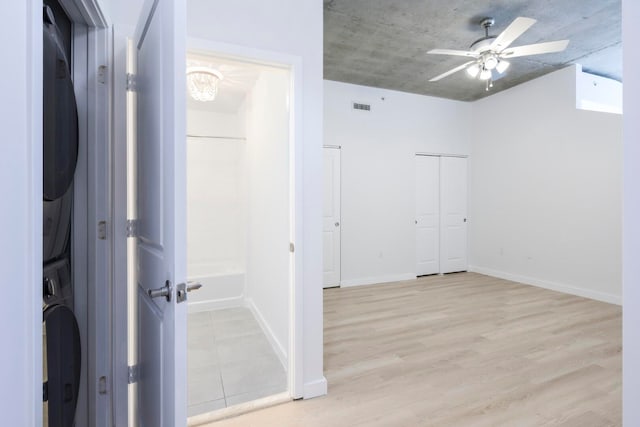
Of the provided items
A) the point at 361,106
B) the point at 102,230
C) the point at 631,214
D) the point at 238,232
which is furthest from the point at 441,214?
the point at 102,230

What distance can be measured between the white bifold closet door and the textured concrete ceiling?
1.41 metres

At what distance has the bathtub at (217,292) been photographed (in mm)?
3643

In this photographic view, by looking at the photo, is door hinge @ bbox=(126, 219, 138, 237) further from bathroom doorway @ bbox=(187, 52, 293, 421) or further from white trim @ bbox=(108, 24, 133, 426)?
bathroom doorway @ bbox=(187, 52, 293, 421)

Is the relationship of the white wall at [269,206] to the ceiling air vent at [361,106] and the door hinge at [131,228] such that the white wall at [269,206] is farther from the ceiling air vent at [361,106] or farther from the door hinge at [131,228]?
the ceiling air vent at [361,106]

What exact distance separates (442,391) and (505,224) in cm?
390

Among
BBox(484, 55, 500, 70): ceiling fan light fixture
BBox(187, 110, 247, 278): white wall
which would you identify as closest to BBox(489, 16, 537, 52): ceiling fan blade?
BBox(484, 55, 500, 70): ceiling fan light fixture

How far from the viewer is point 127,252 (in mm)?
1579

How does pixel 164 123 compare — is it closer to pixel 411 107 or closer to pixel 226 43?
pixel 226 43

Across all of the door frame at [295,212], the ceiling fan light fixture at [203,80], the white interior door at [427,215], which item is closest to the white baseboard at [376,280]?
the white interior door at [427,215]

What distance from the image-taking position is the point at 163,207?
1.11 m

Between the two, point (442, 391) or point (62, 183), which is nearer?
point (62, 183)

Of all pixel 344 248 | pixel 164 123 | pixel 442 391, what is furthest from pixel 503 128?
pixel 164 123

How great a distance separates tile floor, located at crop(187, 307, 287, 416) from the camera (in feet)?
6.73

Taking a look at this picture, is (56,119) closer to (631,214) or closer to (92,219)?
(92,219)
